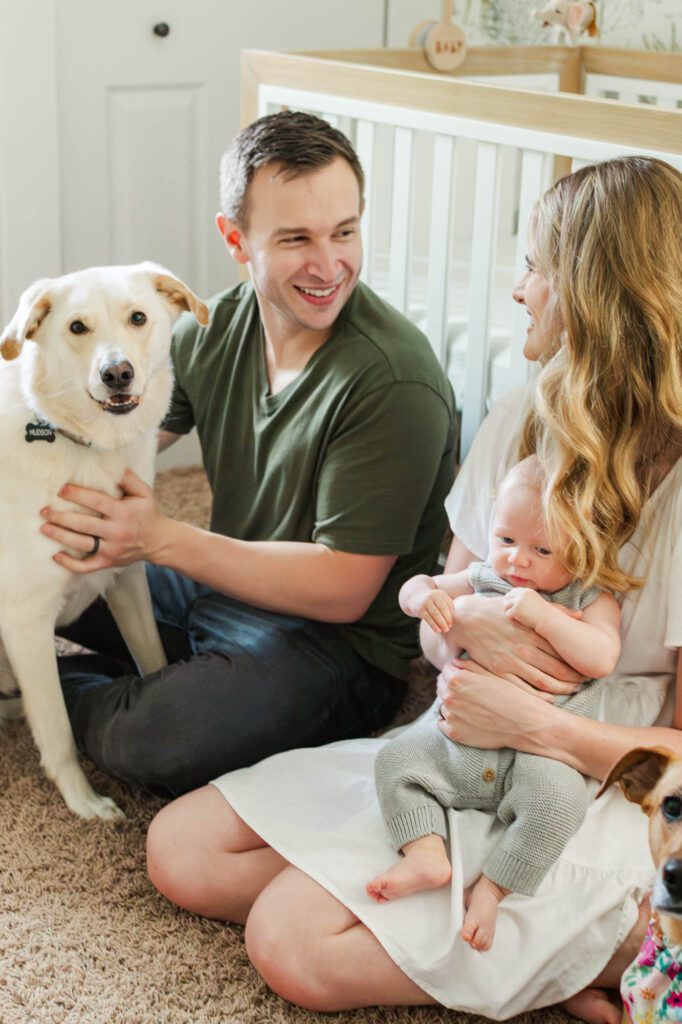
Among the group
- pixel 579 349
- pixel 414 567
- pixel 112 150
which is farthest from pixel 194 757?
pixel 112 150

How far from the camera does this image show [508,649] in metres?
1.38

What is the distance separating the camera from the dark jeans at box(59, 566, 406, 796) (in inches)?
64.0

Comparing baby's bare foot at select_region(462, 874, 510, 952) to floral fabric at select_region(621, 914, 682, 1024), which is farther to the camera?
baby's bare foot at select_region(462, 874, 510, 952)

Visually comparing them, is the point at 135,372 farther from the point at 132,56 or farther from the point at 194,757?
the point at 132,56

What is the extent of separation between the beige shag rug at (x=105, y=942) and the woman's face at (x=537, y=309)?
2.53 ft

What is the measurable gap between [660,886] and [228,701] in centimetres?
75

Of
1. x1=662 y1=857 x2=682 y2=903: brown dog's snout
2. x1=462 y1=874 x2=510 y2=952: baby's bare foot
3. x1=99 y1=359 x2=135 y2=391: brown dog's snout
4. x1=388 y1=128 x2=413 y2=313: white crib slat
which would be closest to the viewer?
x1=662 y1=857 x2=682 y2=903: brown dog's snout

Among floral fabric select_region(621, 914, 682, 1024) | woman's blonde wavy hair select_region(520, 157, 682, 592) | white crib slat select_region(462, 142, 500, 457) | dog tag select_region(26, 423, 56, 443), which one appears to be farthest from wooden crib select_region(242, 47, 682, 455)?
floral fabric select_region(621, 914, 682, 1024)

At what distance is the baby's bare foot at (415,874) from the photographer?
1.28 meters

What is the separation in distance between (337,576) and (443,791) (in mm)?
383

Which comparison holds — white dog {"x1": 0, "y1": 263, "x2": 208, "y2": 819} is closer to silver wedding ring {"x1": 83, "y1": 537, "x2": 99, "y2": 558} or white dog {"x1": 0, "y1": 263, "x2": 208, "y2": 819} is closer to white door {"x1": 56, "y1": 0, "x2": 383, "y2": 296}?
silver wedding ring {"x1": 83, "y1": 537, "x2": 99, "y2": 558}

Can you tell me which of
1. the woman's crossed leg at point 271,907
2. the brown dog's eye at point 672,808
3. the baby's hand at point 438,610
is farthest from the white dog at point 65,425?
the brown dog's eye at point 672,808

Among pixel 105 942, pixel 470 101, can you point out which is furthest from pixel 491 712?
pixel 470 101

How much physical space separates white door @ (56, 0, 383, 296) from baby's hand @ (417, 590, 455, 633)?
1.69 meters
